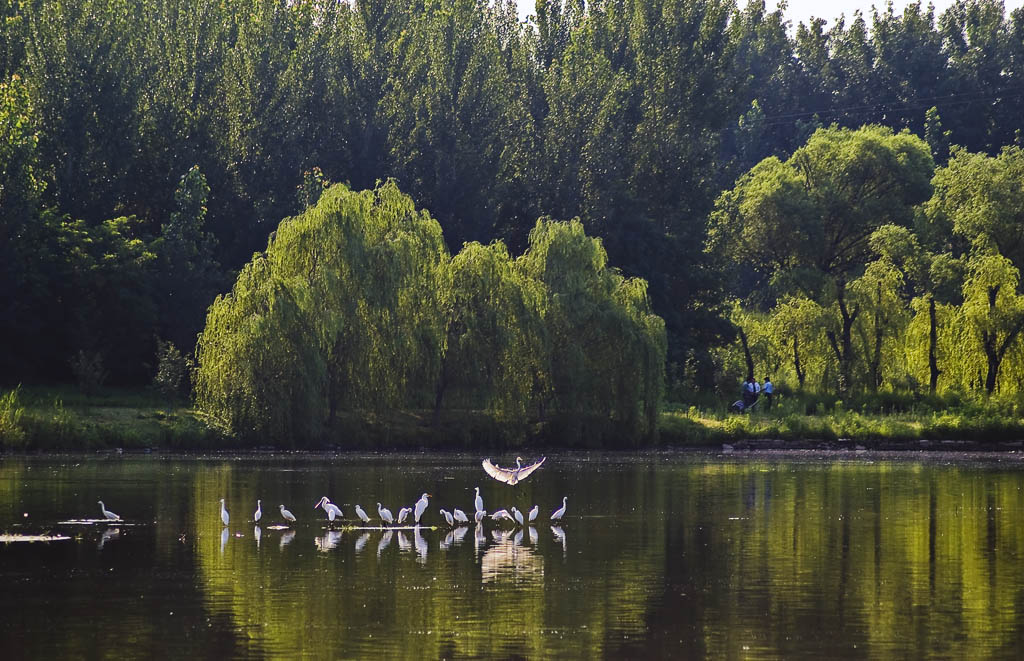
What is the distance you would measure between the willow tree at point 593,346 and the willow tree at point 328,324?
174 inches

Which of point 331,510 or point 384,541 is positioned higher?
point 331,510

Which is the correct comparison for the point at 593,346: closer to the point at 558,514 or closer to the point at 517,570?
the point at 558,514

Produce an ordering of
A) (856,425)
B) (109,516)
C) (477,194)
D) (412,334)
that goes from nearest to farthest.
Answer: (109,516), (412,334), (856,425), (477,194)

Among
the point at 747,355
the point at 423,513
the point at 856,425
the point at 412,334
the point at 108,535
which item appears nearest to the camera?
the point at 108,535

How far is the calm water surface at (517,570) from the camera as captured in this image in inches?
784

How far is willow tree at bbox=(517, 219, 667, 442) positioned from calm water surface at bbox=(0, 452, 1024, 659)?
1210 cm

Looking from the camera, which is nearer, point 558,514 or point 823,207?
point 558,514

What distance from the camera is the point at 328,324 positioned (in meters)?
51.6

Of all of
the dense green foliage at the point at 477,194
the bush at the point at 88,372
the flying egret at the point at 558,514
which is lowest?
the flying egret at the point at 558,514

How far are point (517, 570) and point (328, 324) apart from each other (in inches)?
1041

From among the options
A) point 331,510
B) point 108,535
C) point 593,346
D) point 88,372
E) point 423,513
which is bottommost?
point 108,535

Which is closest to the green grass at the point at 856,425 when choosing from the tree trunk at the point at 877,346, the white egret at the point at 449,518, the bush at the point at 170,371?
the tree trunk at the point at 877,346

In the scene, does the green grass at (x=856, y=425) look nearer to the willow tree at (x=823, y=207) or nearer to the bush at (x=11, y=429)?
the willow tree at (x=823, y=207)

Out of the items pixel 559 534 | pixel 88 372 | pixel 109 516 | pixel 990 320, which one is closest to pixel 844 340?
pixel 990 320
